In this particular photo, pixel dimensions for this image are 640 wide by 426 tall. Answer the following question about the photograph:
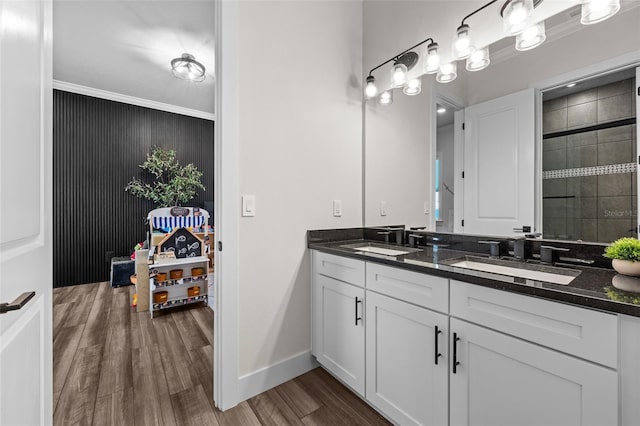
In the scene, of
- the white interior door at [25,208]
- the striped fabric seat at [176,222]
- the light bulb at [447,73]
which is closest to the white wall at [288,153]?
the light bulb at [447,73]

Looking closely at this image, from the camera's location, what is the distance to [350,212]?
2102mm

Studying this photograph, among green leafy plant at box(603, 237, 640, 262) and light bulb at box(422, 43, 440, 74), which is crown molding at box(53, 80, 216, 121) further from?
green leafy plant at box(603, 237, 640, 262)

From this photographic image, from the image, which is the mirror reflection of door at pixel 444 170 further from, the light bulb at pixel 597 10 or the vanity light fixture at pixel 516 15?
the light bulb at pixel 597 10

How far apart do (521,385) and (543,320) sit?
23 cm

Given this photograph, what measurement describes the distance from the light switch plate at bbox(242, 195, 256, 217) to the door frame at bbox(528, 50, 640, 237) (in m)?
1.44

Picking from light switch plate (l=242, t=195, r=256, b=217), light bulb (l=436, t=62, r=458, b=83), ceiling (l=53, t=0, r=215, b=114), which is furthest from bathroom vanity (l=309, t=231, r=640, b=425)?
ceiling (l=53, t=0, r=215, b=114)

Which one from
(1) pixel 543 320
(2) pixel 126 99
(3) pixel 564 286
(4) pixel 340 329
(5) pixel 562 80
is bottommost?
(4) pixel 340 329

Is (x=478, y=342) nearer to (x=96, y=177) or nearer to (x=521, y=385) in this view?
(x=521, y=385)

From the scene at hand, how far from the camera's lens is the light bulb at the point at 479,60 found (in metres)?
1.49

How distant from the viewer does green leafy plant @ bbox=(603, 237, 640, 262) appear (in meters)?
0.94

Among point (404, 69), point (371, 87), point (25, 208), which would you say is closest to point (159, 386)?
point (25, 208)

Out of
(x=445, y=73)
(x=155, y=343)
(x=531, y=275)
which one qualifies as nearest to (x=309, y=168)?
(x=445, y=73)

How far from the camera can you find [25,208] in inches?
30.7

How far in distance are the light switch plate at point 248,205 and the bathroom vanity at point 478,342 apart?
20.3 inches
